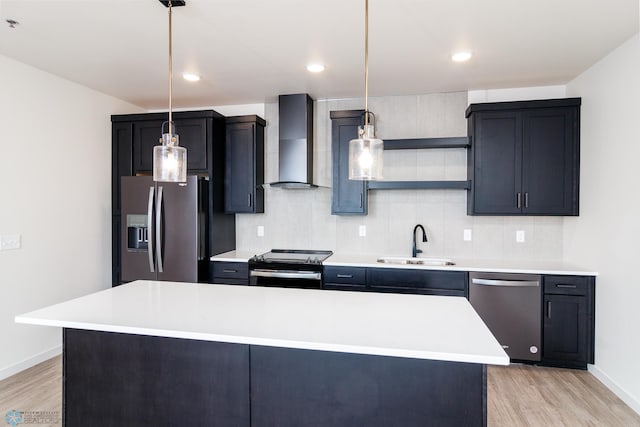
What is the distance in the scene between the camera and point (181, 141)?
12.8ft

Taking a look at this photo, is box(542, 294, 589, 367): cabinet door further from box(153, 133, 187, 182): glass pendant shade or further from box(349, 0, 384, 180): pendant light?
box(153, 133, 187, 182): glass pendant shade

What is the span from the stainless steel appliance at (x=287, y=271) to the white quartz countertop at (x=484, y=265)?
110mm

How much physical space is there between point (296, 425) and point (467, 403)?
71cm

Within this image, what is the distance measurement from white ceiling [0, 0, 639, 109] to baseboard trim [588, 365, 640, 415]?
8.06 feet

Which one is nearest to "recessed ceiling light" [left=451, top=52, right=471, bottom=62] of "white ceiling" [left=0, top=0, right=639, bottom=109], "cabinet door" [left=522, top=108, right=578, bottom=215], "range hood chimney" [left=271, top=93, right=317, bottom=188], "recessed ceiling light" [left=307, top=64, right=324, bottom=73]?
"white ceiling" [left=0, top=0, right=639, bottom=109]

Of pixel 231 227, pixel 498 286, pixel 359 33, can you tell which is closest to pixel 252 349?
pixel 359 33

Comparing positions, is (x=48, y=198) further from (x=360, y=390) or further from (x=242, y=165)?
(x=360, y=390)

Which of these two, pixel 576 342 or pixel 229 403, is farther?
pixel 576 342

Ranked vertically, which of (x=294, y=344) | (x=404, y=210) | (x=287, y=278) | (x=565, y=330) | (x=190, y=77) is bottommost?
(x=565, y=330)

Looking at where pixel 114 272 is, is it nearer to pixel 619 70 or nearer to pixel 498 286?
pixel 498 286

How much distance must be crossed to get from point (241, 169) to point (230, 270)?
107 centimetres

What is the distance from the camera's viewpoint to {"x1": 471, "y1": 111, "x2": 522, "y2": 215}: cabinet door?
3.44 meters

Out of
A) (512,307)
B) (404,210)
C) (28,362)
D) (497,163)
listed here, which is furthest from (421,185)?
(28,362)

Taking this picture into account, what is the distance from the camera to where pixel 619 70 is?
9.07ft
